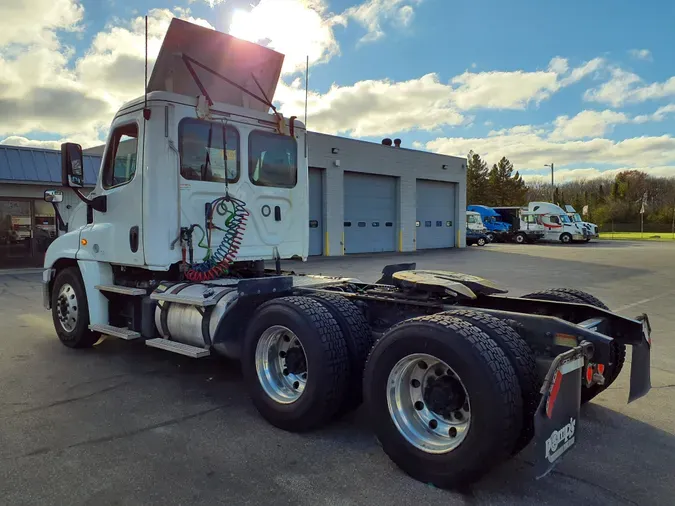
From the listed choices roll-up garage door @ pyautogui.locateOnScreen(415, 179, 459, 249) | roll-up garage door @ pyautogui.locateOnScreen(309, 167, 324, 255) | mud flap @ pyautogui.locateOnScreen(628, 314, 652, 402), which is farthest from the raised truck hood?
roll-up garage door @ pyautogui.locateOnScreen(415, 179, 459, 249)

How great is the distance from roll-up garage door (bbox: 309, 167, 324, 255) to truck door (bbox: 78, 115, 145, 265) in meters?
18.0

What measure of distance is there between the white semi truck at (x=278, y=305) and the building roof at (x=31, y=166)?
466 inches

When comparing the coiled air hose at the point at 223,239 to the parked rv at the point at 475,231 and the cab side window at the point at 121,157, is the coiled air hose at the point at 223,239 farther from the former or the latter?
the parked rv at the point at 475,231

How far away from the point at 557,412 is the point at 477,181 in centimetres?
6519

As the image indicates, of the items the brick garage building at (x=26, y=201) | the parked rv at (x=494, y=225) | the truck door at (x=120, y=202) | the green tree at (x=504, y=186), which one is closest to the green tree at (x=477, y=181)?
the green tree at (x=504, y=186)

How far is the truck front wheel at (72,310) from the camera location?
640cm

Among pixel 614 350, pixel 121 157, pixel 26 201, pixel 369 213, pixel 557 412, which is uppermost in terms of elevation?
pixel 26 201

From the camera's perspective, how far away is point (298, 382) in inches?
169

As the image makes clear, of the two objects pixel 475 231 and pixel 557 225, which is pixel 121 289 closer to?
pixel 475 231

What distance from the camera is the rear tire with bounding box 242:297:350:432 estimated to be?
3855 millimetres

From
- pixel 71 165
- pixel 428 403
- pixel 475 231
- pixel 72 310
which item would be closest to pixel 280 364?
pixel 428 403

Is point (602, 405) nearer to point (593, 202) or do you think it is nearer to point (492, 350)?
point (492, 350)

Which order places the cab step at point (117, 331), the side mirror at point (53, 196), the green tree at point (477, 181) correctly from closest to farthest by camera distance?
the cab step at point (117, 331) < the side mirror at point (53, 196) < the green tree at point (477, 181)

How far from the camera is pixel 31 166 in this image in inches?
710
